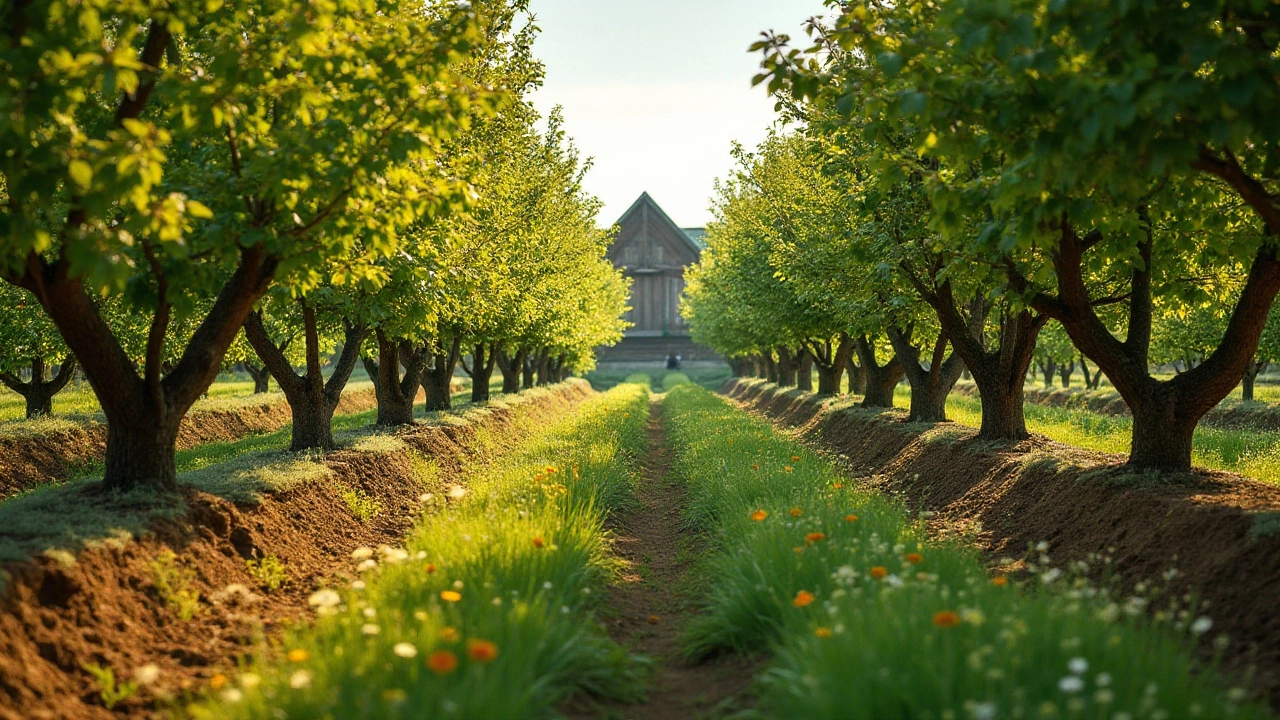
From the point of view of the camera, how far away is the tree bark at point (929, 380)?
16703 millimetres

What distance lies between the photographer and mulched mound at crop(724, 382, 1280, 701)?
523cm

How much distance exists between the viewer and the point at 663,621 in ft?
22.6

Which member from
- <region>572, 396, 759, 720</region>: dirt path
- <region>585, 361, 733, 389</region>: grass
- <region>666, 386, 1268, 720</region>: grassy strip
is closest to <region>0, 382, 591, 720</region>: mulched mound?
<region>572, 396, 759, 720</region>: dirt path

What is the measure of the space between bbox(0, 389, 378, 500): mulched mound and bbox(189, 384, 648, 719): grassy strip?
10.3 m

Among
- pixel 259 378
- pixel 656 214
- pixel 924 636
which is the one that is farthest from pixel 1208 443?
pixel 656 214

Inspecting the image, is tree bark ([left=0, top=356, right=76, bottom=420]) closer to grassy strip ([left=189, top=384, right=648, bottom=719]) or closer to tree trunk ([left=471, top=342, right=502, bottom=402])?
tree trunk ([left=471, top=342, right=502, bottom=402])

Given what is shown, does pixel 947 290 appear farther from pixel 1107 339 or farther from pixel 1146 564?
pixel 1146 564

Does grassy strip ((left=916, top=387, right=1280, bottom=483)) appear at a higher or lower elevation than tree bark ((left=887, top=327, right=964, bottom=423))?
lower

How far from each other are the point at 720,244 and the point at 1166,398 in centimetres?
2654

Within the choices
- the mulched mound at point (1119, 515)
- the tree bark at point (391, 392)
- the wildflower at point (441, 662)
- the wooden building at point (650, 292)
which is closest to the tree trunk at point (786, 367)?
the mulched mound at point (1119, 515)

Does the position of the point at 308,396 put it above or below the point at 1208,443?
above

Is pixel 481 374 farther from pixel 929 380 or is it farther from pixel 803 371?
pixel 803 371

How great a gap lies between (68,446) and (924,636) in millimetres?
16990

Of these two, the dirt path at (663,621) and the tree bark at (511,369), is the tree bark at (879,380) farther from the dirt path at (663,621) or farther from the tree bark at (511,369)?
the tree bark at (511,369)
